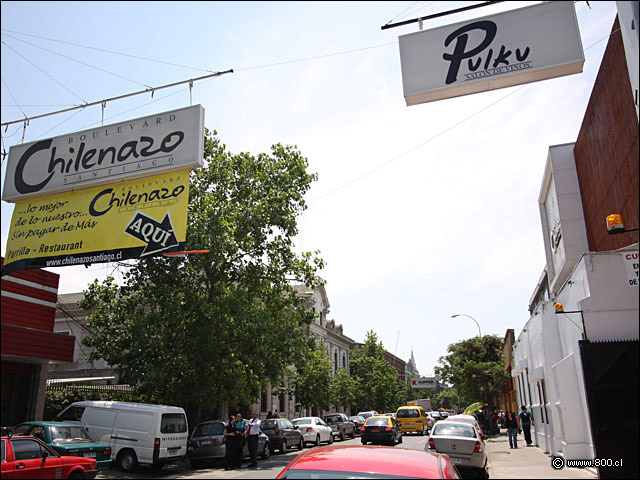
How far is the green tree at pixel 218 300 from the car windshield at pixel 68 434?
6780mm

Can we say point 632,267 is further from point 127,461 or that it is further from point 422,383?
point 422,383

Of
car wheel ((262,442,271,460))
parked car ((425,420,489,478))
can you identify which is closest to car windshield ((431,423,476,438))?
parked car ((425,420,489,478))

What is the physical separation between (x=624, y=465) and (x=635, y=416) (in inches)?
83.3

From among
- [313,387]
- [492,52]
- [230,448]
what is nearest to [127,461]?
[230,448]

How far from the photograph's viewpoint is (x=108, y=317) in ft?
77.0

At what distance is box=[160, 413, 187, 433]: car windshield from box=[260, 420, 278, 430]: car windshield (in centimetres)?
666

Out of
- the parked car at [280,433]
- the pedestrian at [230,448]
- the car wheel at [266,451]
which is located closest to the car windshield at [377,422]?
the parked car at [280,433]

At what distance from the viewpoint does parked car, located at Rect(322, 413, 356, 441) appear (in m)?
32.2

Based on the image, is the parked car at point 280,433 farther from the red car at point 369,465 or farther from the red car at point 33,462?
the red car at point 369,465

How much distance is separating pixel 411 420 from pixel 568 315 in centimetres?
2369

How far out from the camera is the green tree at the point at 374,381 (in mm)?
58688

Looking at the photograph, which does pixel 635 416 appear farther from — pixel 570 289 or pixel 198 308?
pixel 198 308

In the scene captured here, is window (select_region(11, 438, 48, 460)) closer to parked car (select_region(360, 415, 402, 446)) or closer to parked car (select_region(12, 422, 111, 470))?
parked car (select_region(12, 422, 111, 470))

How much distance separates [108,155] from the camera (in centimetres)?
1390
